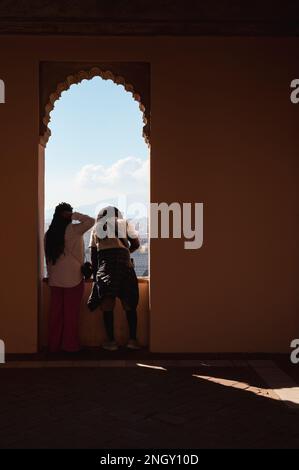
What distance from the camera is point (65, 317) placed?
6.17 metres

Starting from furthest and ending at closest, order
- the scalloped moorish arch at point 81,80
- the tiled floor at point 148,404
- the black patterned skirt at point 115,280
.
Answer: the scalloped moorish arch at point 81,80 < the black patterned skirt at point 115,280 < the tiled floor at point 148,404

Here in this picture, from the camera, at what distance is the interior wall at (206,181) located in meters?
6.16

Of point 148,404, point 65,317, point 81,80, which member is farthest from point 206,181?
point 148,404

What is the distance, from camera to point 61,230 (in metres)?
6.18

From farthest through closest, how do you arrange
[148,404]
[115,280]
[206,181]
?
1. [206,181]
2. [115,280]
3. [148,404]

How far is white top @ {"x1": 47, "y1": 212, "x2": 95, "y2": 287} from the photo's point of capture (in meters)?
6.14

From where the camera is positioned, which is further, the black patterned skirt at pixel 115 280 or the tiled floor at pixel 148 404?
the black patterned skirt at pixel 115 280

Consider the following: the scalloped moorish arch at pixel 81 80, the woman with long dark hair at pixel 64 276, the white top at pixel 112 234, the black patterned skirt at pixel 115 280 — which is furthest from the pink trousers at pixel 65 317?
the scalloped moorish arch at pixel 81 80

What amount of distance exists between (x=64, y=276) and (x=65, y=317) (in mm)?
446

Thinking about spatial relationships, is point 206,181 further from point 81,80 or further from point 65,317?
point 65,317

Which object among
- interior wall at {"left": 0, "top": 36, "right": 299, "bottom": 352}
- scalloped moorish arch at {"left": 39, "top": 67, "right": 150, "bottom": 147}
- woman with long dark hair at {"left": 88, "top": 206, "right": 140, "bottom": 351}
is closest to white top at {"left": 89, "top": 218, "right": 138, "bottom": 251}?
woman with long dark hair at {"left": 88, "top": 206, "right": 140, "bottom": 351}

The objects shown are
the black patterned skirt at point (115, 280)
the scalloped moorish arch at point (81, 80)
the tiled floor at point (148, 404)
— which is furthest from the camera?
the scalloped moorish arch at point (81, 80)

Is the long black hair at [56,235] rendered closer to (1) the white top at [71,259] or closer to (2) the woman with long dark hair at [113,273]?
(1) the white top at [71,259]

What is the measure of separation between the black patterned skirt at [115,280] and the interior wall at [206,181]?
24 centimetres
